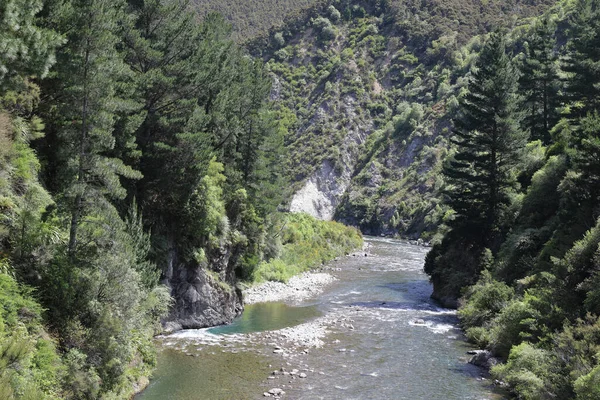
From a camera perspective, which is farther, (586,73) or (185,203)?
(586,73)

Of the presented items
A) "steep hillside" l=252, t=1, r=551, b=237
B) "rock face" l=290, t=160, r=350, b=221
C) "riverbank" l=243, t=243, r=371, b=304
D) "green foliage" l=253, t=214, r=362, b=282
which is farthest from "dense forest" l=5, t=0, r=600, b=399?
"rock face" l=290, t=160, r=350, b=221

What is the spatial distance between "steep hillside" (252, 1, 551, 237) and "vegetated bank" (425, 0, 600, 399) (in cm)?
4997

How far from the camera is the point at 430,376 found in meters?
21.1

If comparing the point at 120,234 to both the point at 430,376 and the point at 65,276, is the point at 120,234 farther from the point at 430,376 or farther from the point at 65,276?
the point at 430,376

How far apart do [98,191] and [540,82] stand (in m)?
46.1

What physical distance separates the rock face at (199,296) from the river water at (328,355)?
83 cm

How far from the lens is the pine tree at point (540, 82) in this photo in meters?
45.8

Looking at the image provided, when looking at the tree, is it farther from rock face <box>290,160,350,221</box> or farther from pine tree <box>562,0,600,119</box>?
rock face <box>290,160,350,221</box>

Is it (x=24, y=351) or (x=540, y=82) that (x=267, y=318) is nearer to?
(x=24, y=351)

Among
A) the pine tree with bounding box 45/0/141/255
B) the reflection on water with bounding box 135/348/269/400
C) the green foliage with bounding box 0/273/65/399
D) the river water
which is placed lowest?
the reflection on water with bounding box 135/348/269/400

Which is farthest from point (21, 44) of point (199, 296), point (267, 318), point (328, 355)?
point (267, 318)

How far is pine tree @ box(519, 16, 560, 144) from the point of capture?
45841mm

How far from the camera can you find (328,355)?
77.2ft

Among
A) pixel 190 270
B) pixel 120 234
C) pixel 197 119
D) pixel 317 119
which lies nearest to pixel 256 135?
pixel 197 119
